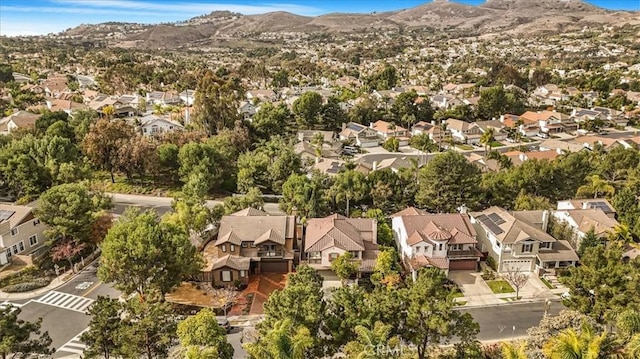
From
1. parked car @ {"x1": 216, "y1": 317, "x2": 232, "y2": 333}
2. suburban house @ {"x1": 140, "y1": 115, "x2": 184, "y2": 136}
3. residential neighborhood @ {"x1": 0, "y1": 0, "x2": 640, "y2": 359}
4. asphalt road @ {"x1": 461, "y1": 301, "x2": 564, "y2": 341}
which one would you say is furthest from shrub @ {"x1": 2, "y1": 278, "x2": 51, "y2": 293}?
suburban house @ {"x1": 140, "y1": 115, "x2": 184, "y2": 136}

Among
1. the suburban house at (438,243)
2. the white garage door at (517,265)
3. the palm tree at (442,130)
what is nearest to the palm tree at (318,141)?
the palm tree at (442,130)

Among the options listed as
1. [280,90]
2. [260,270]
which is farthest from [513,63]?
[260,270]

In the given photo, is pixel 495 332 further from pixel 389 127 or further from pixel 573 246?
pixel 389 127

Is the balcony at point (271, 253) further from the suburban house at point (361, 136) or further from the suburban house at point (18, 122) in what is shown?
the suburban house at point (18, 122)

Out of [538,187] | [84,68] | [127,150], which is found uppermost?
[84,68]

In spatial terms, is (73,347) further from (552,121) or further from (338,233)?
(552,121)
